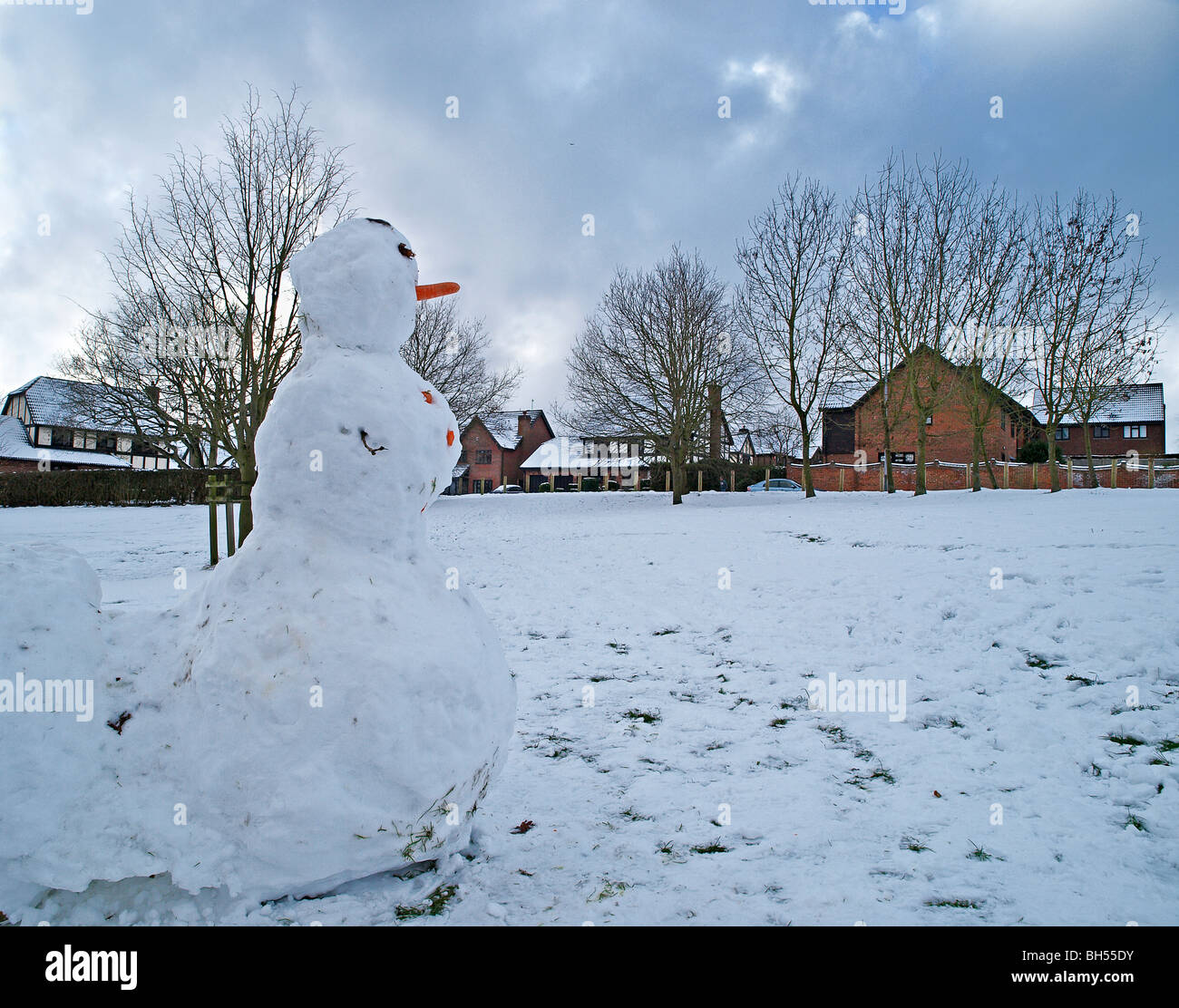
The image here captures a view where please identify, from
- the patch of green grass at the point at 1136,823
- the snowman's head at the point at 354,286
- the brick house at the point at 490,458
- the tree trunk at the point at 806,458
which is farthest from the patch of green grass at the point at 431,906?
the brick house at the point at 490,458

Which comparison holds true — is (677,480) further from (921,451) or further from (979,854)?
(979,854)

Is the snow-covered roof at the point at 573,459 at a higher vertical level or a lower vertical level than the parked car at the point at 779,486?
higher

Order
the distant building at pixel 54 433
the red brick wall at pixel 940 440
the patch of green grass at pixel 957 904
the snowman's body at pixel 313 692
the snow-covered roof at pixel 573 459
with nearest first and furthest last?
the snowman's body at pixel 313 692 < the patch of green grass at pixel 957 904 < the red brick wall at pixel 940 440 < the distant building at pixel 54 433 < the snow-covered roof at pixel 573 459

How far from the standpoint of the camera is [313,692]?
2.34m

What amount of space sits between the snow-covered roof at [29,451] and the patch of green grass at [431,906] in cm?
4050

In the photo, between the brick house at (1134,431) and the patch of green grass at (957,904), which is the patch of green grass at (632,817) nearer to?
the patch of green grass at (957,904)

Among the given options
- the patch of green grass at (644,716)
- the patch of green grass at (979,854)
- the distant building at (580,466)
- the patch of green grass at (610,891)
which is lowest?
the patch of green grass at (979,854)

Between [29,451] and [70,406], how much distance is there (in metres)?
15.3

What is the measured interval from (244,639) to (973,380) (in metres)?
22.0

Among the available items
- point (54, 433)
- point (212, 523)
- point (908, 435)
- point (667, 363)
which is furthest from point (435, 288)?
point (54, 433)

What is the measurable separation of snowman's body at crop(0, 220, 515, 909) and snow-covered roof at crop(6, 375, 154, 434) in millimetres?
15686

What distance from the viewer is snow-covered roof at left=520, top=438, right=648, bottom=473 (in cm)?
4672

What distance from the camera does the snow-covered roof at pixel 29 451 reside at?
35.1m
